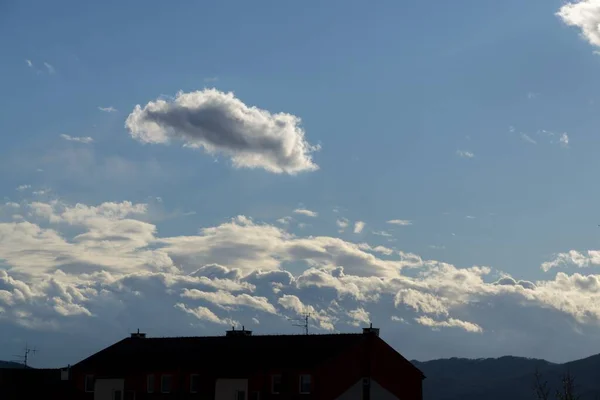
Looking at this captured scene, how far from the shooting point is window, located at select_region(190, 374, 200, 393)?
258 feet

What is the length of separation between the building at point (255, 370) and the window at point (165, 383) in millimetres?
90

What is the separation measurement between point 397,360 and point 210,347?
57.8ft

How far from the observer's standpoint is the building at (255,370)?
73750mm

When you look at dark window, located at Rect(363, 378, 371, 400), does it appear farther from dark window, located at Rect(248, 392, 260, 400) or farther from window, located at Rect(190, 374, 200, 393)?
window, located at Rect(190, 374, 200, 393)

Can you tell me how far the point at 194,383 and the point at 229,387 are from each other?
14.5 ft

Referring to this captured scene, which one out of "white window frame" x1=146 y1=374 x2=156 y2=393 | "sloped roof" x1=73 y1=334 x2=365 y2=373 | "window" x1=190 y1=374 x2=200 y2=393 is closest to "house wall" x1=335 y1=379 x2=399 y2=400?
"sloped roof" x1=73 y1=334 x2=365 y2=373

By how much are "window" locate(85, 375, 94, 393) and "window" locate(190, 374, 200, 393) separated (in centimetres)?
1156

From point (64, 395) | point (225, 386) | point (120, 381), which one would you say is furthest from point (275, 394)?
point (64, 395)

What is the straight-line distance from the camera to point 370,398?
75.4 meters

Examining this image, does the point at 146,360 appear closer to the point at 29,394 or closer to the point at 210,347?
the point at 210,347

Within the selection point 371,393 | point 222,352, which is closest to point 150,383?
point 222,352

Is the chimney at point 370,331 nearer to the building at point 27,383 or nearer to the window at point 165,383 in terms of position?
the window at point 165,383

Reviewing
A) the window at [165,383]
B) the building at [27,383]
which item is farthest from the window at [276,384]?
the building at [27,383]

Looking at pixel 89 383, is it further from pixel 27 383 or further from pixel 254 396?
pixel 27 383
